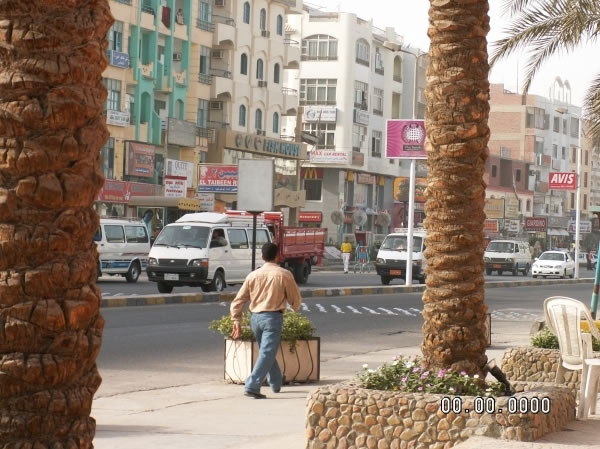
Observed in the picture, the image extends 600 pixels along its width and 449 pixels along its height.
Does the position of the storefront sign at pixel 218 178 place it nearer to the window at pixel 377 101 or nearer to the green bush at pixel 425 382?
the window at pixel 377 101

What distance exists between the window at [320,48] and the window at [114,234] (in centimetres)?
5163

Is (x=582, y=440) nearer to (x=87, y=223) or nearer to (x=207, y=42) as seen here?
(x=87, y=223)

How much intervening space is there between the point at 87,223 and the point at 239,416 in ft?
24.6

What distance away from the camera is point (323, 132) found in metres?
88.6

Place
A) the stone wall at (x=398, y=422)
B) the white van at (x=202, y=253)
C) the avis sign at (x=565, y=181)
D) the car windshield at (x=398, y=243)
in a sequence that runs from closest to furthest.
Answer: the stone wall at (x=398, y=422) < the white van at (x=202, y=253) < the car windshield at (x=398, y=243) < the avis sign at (x=565, y=181)

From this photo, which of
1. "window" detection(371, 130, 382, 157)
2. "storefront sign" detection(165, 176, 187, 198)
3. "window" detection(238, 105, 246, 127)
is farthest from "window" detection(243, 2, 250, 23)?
"window" detection(371, 130, 382, 157)

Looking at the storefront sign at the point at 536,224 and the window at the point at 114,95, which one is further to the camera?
the storefront sign at the point at 536,224

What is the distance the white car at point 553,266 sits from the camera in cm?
6319

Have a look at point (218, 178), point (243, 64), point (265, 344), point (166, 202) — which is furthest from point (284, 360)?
point (243, 64)

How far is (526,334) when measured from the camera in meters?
24.6

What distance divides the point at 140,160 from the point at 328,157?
28.2 m

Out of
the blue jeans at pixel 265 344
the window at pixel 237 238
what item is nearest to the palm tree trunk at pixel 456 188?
the blue jeans at pixel 265 344

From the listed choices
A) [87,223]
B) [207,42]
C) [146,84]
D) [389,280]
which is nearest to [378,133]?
[207,42]

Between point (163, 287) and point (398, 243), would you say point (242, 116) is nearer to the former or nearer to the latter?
point (398, 243)
